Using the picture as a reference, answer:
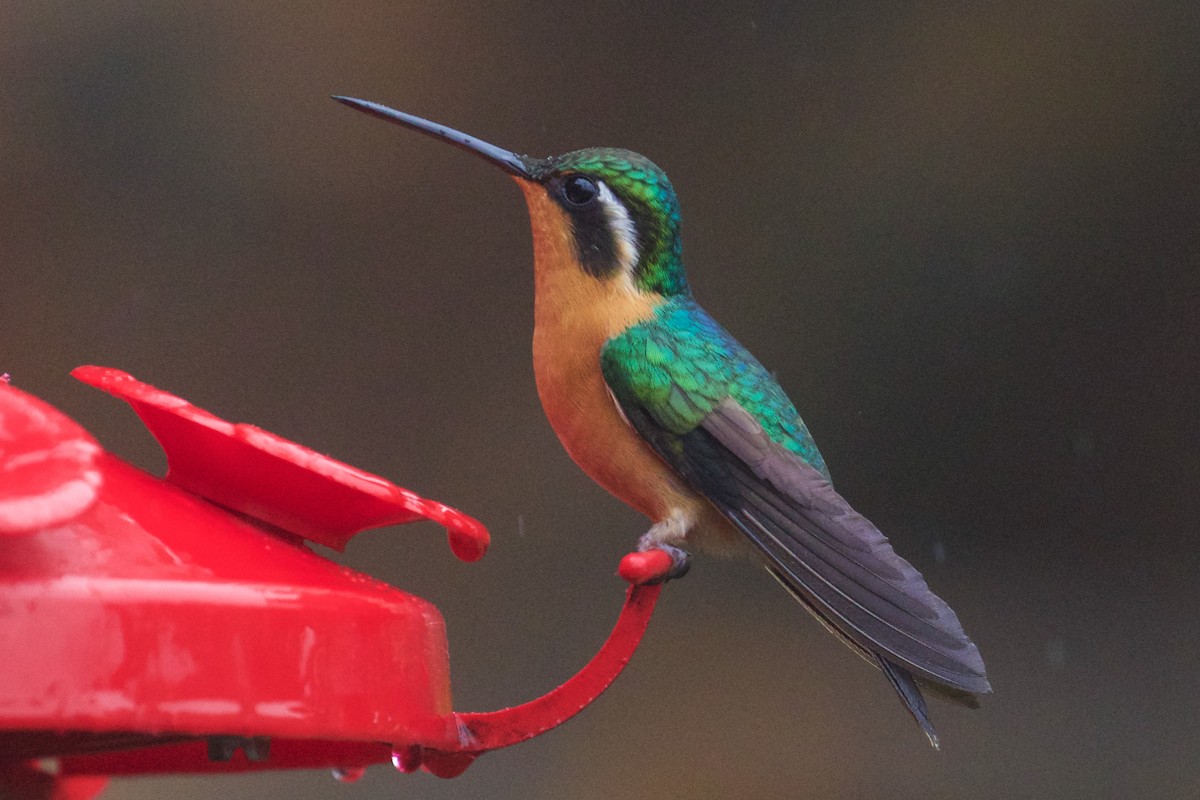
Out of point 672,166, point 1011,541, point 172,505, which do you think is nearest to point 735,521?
point 172,505

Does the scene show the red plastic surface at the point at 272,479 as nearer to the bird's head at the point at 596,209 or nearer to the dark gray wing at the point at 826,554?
the dark gray wing at the point at 826,554

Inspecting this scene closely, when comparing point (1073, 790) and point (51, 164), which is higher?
point (51, 164)

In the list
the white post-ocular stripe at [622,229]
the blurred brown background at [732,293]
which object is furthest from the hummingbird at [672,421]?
the blurred brown background at [732,293]

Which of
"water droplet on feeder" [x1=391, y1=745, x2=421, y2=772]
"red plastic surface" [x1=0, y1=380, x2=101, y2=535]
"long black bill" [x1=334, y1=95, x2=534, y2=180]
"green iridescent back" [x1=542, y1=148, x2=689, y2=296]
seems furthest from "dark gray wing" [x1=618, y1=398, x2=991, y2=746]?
"red plastic surface" [x1=0, y1=380, x2=101, y2=535]

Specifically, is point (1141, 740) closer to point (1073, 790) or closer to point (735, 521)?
point (1073, 790)

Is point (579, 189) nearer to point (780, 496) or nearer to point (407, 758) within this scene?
point (780, 496)

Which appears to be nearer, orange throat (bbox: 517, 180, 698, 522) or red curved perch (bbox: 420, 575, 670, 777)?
red curved perch (bbox: 420, 575, 670, 777)

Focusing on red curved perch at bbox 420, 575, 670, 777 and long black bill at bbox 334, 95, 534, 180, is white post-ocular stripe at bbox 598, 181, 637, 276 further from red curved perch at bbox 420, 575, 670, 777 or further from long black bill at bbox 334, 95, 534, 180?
red curved perch at bbox 420, 575, 670, 777
